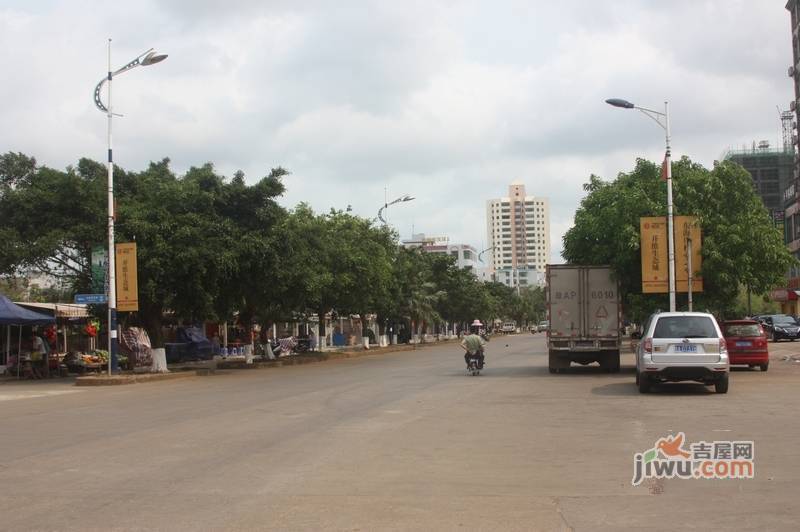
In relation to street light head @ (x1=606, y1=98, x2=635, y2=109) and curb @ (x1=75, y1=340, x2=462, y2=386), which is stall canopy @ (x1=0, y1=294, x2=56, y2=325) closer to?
curb @ (x1=75, y1=340, x2=462, y2=386)

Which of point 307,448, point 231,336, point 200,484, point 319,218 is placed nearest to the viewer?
point 200,484

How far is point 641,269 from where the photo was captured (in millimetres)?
26203

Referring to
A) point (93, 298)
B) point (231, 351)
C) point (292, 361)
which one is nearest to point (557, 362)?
point (93, 298)

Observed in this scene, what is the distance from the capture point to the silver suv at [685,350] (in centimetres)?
1706

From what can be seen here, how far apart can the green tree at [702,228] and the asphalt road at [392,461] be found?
589cm

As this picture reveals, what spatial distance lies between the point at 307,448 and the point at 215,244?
18022mm

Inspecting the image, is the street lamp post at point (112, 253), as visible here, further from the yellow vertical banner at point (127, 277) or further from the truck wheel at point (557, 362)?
the truck wheel at point (557, 362)

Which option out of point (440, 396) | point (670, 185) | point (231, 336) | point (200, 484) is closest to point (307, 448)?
point (200, 484)

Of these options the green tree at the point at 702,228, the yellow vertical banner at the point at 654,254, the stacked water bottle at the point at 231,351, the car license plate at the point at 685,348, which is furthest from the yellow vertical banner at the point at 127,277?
the stacked water bottle at the point at 231,351

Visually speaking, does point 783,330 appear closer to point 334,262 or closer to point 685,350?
point 334,262

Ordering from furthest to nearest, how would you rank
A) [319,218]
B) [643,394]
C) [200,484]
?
[319,218] < [643,394] < [200,484]

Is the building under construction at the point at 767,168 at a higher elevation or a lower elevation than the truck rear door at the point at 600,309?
higher

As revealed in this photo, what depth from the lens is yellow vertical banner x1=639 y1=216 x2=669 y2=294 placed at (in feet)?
78.8

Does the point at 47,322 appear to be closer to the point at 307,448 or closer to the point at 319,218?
the point at 319,218
